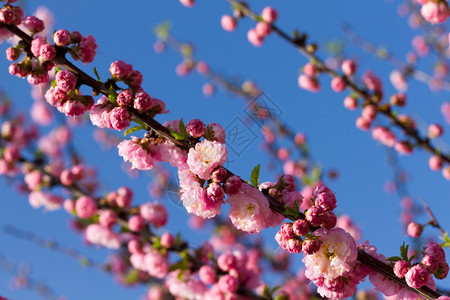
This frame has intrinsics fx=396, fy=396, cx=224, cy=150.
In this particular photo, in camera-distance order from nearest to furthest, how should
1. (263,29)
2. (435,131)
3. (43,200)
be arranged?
(263,29) → (435,131) → (43,200)

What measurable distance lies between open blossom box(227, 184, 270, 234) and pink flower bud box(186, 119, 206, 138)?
0.33m

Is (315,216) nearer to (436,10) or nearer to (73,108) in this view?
(73,108)

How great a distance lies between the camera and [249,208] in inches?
73.4

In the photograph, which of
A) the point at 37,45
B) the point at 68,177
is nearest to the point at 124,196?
the point at 68,177

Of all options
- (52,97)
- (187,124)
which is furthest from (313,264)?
(52,97)

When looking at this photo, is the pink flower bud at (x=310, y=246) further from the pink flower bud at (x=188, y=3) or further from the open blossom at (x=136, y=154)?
the pink flower bud at (x=188, y=3)

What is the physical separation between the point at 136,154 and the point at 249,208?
2.01 ft

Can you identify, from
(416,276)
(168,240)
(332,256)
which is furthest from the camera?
(168,240)

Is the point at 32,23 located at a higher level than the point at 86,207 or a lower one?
lower

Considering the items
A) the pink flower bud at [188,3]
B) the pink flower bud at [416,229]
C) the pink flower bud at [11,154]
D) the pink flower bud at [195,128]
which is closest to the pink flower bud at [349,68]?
the pink flower bud at [188,3]

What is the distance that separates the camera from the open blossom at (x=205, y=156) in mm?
1738

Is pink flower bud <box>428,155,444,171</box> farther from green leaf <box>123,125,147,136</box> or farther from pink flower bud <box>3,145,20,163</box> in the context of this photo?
pink flower bud <box>3,145,20,163</box>

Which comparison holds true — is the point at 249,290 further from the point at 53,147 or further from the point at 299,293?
the point at 53,147

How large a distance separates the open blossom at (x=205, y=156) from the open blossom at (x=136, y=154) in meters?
0.31
